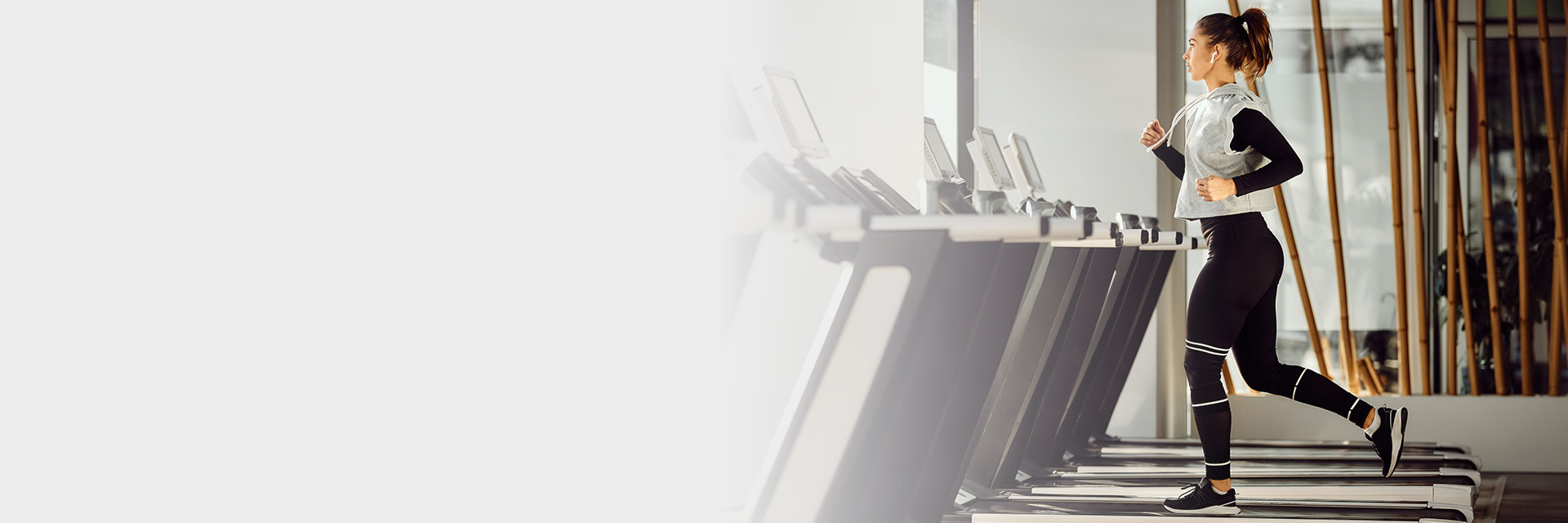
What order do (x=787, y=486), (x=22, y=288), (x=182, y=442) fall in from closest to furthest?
1. (x=22, y=288)
2. (x=182, y=442)
3. (x=787, y=486)

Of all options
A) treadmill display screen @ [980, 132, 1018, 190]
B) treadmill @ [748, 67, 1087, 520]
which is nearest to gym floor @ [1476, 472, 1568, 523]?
treadmill display screen @ [980, 132, 1018, 190]

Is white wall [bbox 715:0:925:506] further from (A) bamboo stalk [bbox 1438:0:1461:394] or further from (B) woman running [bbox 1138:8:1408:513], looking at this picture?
(A) bamboo stalk [bbox 1438:0:1461:394]

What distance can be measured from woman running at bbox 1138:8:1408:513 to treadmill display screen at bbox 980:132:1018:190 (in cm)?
82

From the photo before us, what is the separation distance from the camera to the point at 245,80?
1.35 meters

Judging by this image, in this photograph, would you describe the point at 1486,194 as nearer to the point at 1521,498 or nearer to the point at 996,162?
the point at 1521,498

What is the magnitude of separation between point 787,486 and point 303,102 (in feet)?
3.13

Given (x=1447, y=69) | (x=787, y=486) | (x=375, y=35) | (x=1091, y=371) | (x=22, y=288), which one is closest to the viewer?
(x=22, y=288)

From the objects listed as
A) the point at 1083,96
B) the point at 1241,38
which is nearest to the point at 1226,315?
the point at 1241,38

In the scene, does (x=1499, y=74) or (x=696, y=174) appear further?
(x=1499, y=74)

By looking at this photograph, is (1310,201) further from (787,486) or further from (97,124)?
(97,124)

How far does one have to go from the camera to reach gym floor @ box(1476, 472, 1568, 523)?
148 inches

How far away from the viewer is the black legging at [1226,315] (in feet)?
9.34

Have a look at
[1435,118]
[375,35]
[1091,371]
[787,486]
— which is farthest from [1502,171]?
[375,35]

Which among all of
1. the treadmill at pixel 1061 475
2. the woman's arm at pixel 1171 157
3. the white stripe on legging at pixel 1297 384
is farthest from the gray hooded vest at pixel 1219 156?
the treadmill at pixel 1061 475
